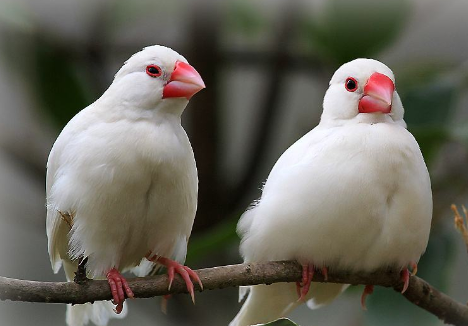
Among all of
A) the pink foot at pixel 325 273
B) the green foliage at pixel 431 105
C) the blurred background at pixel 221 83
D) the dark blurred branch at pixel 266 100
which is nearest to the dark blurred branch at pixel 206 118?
the blurred background at pixel 221 83

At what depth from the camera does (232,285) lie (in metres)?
2.33

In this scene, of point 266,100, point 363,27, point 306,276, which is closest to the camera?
point 306,276

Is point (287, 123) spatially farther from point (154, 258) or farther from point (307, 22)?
point (154, 258)

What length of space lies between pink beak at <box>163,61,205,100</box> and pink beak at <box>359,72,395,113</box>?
0.56 metres

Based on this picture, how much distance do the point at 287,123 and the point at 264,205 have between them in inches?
94.4

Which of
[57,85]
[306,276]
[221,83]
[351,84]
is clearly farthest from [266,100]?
[306,276]

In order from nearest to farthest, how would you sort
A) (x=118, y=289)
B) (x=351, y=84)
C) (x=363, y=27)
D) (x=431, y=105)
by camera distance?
(x=118, y=289) → (x=351, y=84) → (x=431, y=105) → (x=363, y=27)

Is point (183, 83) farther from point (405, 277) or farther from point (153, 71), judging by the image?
point (405, 277)

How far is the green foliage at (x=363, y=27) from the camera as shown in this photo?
369 centimetres

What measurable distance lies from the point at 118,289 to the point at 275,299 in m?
0.76

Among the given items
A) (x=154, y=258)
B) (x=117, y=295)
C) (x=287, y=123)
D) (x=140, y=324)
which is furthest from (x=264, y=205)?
(x=287, y=123)

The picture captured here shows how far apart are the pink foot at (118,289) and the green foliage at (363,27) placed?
68.8 inches

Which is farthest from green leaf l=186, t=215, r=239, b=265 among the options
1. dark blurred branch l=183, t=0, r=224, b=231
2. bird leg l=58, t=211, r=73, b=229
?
dark blurred branch l=183, t=0, r=224, b=231

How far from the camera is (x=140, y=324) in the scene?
4562 millimetres
